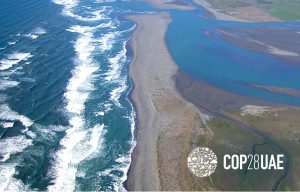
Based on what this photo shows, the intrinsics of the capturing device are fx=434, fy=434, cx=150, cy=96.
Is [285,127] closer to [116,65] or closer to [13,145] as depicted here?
[116,65]

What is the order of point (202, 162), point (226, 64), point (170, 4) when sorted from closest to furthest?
1. point (202, 162)
2. point (226, 64)
3. point (170, 4)

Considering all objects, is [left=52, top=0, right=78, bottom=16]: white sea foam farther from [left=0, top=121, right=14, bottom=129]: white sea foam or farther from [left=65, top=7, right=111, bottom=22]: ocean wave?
[left=0, top=121, right=14, bottom=129]: white sea foam

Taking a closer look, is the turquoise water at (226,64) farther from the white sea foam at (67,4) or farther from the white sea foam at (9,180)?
the white sea foam at (9,180)

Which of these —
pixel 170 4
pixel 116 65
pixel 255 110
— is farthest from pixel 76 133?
pixel 170 4

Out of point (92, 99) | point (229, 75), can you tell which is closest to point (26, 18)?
point (92, 99)

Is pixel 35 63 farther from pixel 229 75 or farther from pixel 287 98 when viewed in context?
pixel 287 98

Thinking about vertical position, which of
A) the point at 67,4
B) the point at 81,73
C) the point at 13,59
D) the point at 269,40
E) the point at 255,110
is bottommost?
the point at 255,110
